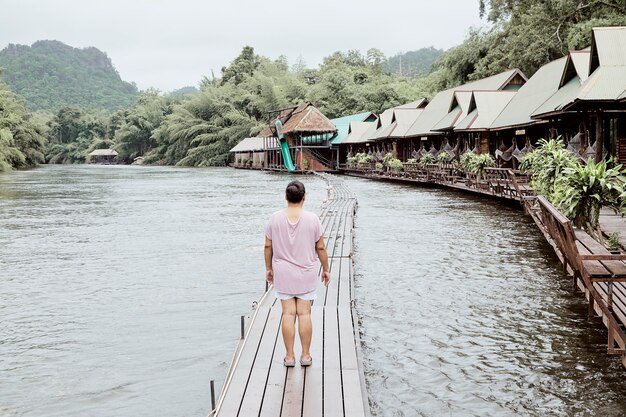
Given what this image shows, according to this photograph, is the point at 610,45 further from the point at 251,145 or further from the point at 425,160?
the point at 251,145

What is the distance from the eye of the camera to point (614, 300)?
7191 mm

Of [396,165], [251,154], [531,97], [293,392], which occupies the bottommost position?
[293,392]

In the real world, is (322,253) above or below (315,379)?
above

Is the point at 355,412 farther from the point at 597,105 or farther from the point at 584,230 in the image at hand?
the point at 597,105

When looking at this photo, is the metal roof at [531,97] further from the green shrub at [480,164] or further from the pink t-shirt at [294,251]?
the pink t-shirt at [294,251]

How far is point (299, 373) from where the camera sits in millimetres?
5668

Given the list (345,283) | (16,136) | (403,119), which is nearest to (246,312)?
(345,283)

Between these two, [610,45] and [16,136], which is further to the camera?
[16,136]

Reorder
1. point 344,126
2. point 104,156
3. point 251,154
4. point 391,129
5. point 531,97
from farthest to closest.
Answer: point 104,156 → point 251,154 → point 344,126 → point 391,129 → point 531,97

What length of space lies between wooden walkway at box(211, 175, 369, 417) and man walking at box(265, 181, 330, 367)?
0.87ft

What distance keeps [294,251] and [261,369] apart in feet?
3.45

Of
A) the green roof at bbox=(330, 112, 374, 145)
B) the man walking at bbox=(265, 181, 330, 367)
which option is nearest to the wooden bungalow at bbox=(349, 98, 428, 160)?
the green roof at bbox=(330, 112, 374, 145)

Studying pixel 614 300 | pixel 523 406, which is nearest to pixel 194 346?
pixel 523 406

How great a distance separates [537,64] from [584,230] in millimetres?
35568
